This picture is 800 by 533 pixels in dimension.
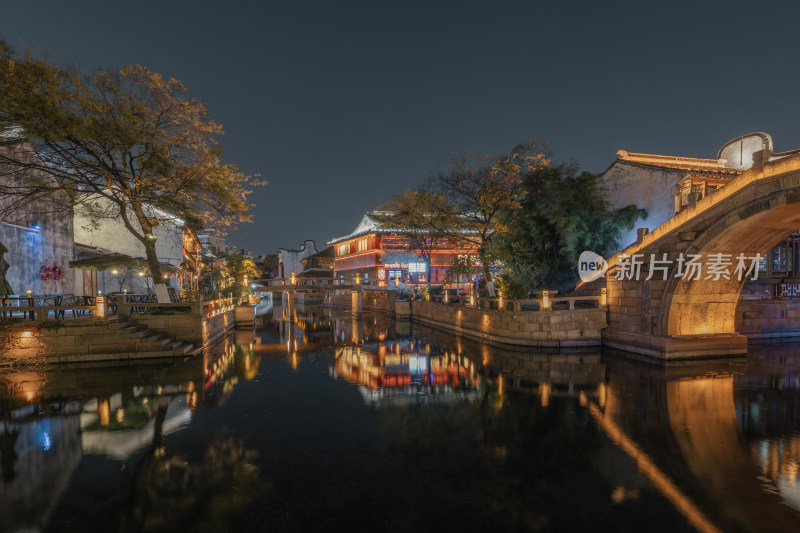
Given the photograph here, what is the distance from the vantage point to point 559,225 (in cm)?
2234

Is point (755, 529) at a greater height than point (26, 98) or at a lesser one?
lesser

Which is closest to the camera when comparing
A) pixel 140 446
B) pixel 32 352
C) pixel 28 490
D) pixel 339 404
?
pixel 28 490

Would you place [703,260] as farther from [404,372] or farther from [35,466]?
[35,466]

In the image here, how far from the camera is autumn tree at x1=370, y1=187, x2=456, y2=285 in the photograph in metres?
27.7

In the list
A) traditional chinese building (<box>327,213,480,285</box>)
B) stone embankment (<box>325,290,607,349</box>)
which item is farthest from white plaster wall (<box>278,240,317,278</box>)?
stone embankment (<box>325,290,607,349</box>)

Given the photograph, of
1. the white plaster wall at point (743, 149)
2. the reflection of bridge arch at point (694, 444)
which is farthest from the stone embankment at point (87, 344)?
the white plaster wall at point (743, 149)

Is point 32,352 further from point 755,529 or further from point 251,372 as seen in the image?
point 755,529

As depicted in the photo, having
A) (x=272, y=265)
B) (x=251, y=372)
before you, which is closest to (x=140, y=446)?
(x=251, y=372)

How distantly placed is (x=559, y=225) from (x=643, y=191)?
6.23m

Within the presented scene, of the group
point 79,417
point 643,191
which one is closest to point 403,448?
point 79,417

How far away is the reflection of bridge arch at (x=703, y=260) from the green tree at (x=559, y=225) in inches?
200

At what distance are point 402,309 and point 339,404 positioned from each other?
22.5 m

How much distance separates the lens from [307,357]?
59.8 ft

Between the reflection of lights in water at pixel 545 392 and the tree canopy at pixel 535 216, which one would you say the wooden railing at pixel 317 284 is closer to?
the tree canopy at pixel 535 216
